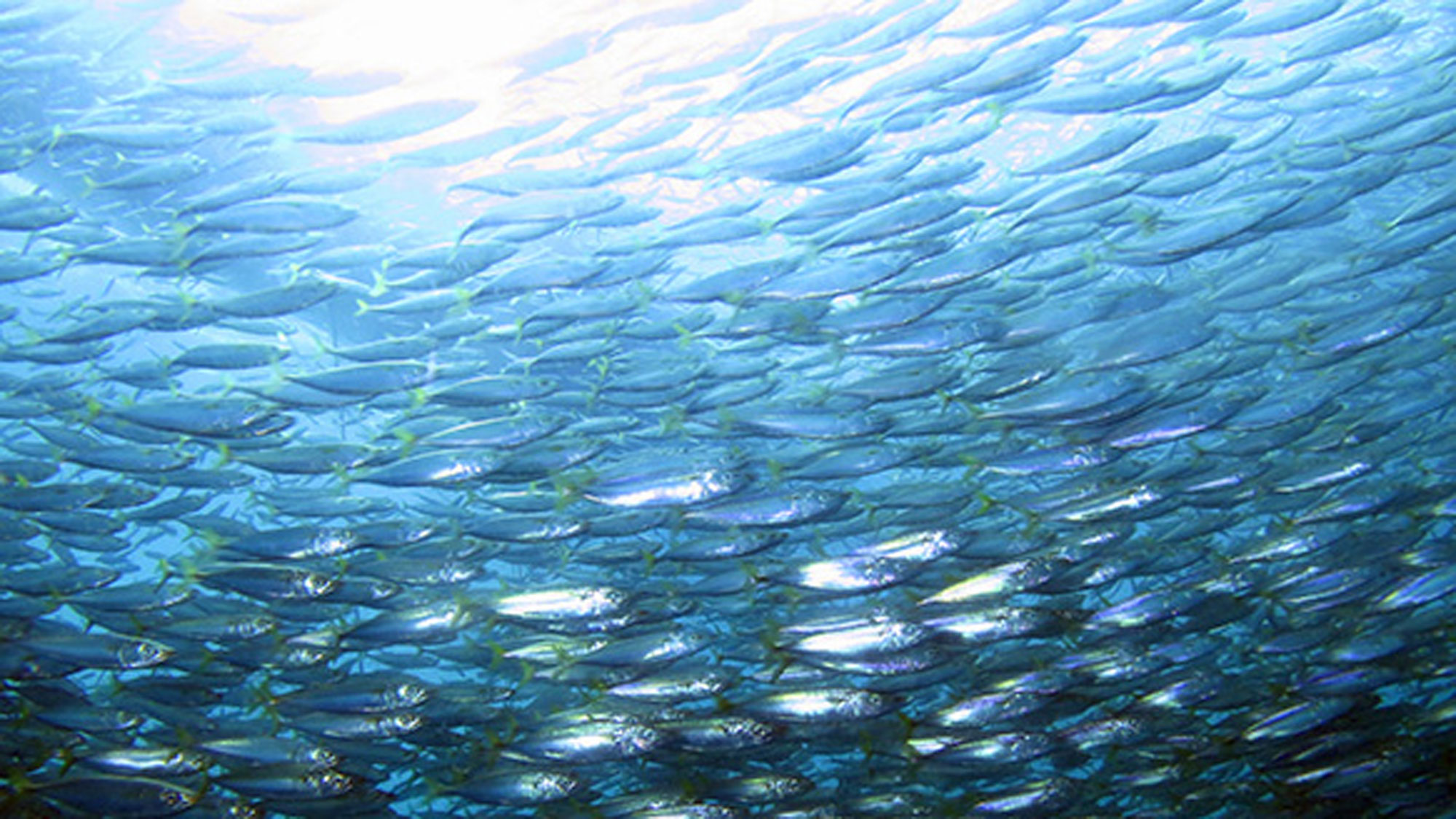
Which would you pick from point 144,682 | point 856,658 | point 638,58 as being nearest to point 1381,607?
point 856,658

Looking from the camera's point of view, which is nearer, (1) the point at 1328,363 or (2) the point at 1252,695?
(1) the point at 1328,363

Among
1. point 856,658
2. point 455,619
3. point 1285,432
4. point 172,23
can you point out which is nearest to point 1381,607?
point 1285,432

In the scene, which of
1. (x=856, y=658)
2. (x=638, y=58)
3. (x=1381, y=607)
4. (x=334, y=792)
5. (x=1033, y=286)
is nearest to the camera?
(x=856, y=658)

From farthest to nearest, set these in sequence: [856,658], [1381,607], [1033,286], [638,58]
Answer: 1. [638,58]
2. [1381,607]
3. [1033,286]
4. [856,658]

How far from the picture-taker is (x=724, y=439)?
6.82 meters

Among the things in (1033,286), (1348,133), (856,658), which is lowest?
A: (856,658)

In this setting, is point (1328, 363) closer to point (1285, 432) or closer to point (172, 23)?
point (1285, 432)

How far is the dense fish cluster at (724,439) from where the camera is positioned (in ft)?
14.4

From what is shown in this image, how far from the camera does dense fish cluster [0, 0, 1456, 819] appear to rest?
4.39 m

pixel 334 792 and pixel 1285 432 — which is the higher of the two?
pixel 1285 432

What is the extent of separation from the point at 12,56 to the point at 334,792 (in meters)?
4.75

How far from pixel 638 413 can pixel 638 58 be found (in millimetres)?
2512

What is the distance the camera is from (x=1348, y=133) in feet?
16.7

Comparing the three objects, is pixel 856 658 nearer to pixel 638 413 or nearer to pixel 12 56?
pixel 638 413
